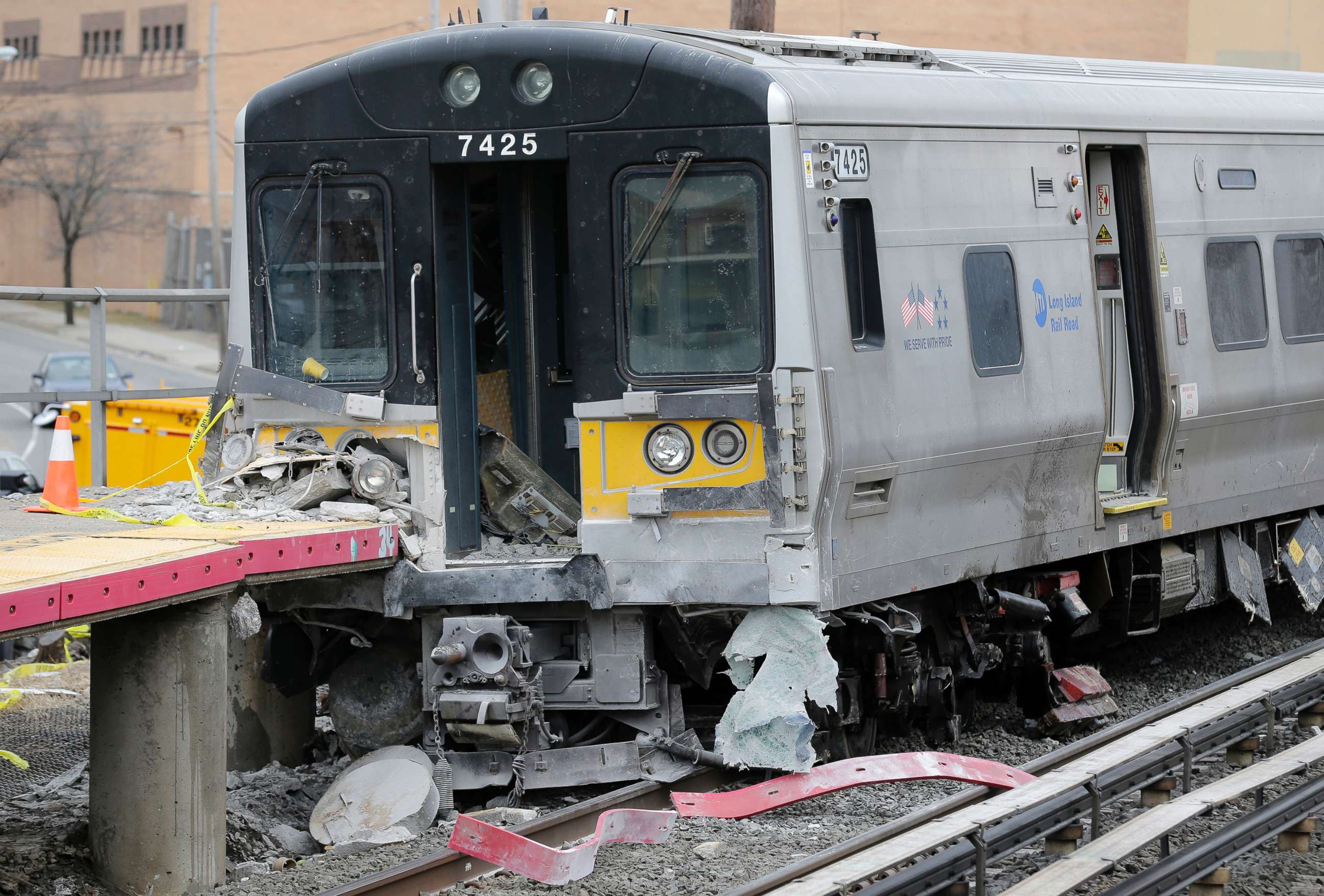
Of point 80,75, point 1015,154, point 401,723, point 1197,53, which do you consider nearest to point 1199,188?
point 1015,154

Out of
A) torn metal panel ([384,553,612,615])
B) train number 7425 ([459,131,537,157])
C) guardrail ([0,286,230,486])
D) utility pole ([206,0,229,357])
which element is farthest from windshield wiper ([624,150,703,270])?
utility pole ([206,0,229,357])

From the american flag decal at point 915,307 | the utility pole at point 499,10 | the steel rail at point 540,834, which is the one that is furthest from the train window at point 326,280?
the utility pole at point 499,10

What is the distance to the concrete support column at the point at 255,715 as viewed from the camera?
335 inches

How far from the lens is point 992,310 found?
8586mm

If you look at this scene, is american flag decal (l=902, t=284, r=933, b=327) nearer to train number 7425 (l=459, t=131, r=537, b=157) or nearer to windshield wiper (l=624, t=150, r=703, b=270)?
windshield wiper (l=624, t=150, r=703, b=270)

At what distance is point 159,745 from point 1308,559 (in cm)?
812

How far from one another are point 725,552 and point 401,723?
1825mm

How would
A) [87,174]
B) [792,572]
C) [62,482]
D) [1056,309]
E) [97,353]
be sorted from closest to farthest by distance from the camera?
[792,572], [62,482], [1056,309], [97,353], [87,174]

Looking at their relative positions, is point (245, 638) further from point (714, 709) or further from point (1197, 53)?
point (1197, 53)

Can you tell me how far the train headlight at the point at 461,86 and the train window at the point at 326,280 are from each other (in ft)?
1.83

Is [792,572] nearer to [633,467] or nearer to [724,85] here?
[633,467]

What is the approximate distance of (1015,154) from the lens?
8.81m

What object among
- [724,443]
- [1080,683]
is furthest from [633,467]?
[1080,683]

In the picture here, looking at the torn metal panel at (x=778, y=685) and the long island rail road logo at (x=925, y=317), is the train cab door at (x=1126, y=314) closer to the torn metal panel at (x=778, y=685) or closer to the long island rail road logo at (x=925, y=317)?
the long island rail road logo at (x=925, y=317)
